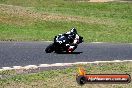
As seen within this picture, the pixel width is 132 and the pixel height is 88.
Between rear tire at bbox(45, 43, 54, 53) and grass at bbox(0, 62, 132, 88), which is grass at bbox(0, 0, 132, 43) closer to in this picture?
rear tire at bbox(45, 43, 54, 53)

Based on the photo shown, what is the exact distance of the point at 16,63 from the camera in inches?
688

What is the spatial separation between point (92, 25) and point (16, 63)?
1783cm

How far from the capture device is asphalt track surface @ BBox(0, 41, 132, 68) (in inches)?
718

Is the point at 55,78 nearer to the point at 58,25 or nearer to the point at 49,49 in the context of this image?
the point at 49,49

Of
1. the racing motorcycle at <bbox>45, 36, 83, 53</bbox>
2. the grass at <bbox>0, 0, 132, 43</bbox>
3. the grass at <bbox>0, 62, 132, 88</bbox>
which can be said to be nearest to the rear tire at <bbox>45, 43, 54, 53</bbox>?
the racing motorcycle at <bbox>45, 36, 83, 53</bbox>

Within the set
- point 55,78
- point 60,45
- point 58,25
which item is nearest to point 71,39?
point 60,45

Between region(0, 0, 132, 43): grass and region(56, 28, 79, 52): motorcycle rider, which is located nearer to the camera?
region(56, 28, 79, 52): motorcycle rider

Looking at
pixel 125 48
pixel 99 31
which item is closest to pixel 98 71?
pixel 125 48

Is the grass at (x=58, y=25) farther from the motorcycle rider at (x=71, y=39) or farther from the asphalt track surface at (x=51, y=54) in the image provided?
the motorcycle rider at (x=71, y=39)

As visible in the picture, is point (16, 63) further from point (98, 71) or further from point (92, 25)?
point (92, 25)

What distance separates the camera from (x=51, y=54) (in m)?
19.9

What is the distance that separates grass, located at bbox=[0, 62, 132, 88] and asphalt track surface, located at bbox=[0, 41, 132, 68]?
67.7 inches

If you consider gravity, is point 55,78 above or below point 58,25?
above

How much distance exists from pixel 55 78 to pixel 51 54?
5.30 metres
